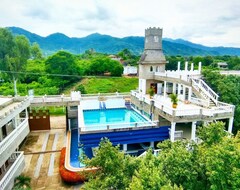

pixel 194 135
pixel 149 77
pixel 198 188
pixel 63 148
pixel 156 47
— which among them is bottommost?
pixel 63 148

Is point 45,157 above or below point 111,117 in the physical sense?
below

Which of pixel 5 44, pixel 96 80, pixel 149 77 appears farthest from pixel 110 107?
pixel 96 80

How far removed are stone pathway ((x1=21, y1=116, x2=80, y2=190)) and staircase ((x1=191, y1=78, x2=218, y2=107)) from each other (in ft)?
41.3

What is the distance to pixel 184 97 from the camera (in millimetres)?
20484

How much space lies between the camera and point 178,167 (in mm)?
7320

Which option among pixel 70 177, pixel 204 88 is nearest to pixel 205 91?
pixel 204 88

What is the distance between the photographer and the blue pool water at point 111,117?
19.7m

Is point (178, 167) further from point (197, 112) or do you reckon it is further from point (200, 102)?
point (200, 102)

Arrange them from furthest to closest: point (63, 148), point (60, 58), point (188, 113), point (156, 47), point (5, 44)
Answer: point (60, 58)
point (5, 44)
point (156, 47)
point (63, 148)
point (188, 113)

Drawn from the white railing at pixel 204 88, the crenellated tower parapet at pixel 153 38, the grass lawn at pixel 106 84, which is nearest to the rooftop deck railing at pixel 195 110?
the white railing at pixel 204 88

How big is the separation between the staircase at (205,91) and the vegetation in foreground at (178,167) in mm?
9095

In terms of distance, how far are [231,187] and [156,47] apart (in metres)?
19.1

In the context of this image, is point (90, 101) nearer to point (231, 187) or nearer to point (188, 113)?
point (188, 113)

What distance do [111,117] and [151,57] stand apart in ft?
27.0
